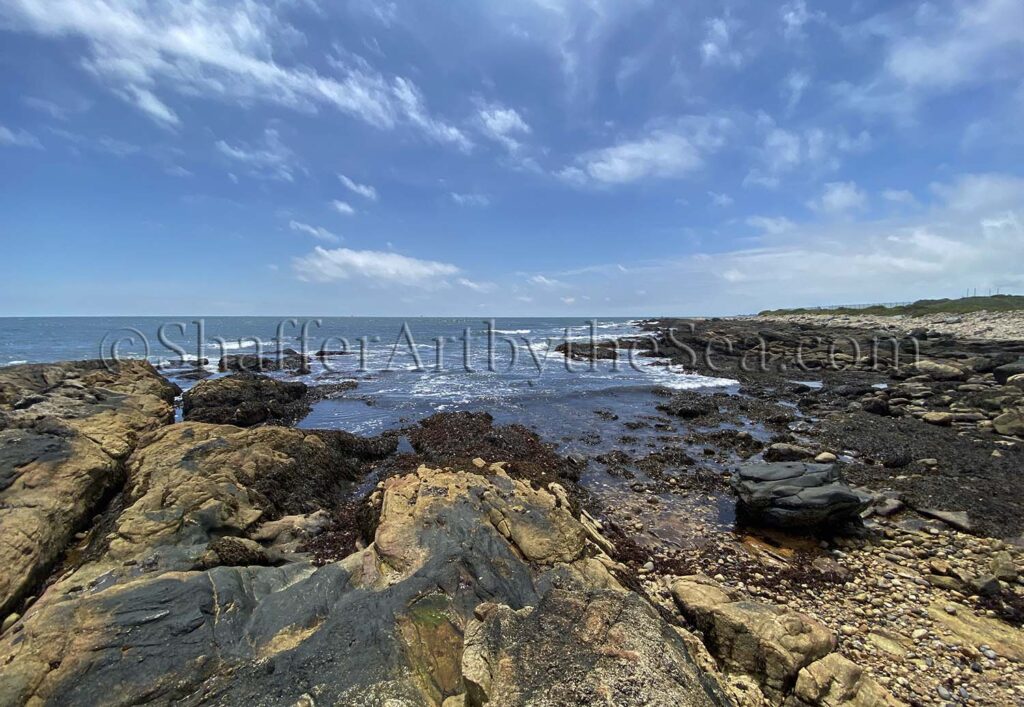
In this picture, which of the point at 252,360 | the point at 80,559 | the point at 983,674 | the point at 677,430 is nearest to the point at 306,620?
the point at 80,559

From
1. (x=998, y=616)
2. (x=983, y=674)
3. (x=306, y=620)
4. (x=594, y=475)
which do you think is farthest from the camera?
(x=594, y=475)

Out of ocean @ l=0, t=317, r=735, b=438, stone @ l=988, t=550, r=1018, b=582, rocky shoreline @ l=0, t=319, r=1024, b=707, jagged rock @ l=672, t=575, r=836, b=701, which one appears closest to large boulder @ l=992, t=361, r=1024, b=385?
rocky shoreline @ l=0, t=319, r=1024, b=707

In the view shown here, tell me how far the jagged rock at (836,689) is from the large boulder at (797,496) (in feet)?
15.1

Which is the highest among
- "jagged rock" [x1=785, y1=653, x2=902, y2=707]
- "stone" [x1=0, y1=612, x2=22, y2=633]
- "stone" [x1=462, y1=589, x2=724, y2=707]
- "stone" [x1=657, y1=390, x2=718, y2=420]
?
"stone" [x1=462, y1=589, x2=724, y2=707]

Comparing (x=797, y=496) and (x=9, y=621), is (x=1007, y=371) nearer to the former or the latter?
(x=797, y=496)

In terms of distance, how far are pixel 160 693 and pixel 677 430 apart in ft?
55.1

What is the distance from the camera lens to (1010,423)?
1499 cm

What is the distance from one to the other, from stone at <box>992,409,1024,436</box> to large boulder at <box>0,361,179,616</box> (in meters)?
26.1

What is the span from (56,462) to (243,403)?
11758mm

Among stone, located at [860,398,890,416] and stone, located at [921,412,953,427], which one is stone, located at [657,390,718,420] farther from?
stone, located at [921,412,953,427]

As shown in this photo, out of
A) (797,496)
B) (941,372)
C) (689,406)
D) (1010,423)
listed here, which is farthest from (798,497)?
(941,372)

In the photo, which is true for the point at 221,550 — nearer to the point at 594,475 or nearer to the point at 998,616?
the point at 594,475

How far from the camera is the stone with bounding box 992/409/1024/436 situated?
14.7 m

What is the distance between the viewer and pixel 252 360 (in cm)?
3562
